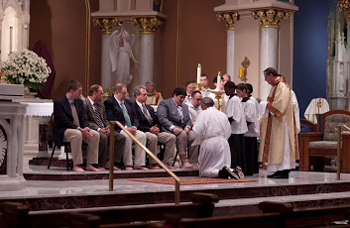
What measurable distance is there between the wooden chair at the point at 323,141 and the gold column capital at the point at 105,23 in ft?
20.5

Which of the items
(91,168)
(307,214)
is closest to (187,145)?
(91,168)

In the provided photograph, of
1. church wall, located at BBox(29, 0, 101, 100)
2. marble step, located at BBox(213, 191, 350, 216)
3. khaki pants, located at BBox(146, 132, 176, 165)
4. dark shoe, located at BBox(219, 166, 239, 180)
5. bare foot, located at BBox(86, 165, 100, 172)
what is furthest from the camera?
church wall, located at BBox(29, 0, 101, 100)

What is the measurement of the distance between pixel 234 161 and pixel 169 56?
6717mm

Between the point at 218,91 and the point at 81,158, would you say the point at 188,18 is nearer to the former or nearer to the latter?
the point at 218,91

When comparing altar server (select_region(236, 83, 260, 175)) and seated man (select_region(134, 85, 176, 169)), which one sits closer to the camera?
seated man (select_region(134, 85, 176, 169))

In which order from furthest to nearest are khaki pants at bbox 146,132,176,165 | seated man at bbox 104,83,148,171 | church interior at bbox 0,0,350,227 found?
1. khaki pants at bbox 146,132,176,165
2. seated man at bbox 104,83,148,171
3. church interior at bbox 0,0,350,227

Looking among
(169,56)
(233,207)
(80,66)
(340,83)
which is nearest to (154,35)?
(169,56)

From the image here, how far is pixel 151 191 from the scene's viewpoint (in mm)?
7645

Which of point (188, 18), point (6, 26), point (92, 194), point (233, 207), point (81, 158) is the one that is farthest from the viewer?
point (188, 18)

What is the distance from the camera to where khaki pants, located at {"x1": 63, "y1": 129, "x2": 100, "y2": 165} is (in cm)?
908

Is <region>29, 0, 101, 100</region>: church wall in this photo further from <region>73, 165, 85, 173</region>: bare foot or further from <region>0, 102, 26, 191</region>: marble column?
<region>0, 102, 26, 191</region>: marble column

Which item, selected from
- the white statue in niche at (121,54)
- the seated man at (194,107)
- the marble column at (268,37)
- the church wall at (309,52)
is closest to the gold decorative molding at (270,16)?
the marble column at (268,37)

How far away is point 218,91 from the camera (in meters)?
10.3

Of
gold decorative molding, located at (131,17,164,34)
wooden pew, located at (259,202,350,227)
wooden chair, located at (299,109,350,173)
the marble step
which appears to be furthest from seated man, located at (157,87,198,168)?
gold decorative molding, located at (131,17,164,34)
